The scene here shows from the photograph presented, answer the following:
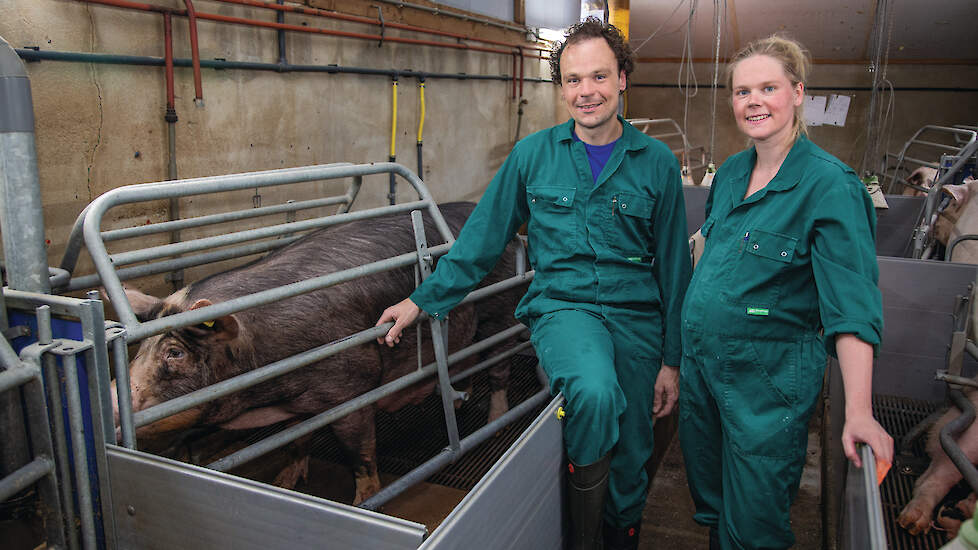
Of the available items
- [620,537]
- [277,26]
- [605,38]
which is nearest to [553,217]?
[605,38]

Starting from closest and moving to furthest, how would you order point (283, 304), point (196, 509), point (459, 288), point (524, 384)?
1. point (196, 509)
2. point (459, 288)
3. point (283, 304)
4. point (524, 384)

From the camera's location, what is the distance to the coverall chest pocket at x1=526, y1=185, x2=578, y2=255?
2203 mm

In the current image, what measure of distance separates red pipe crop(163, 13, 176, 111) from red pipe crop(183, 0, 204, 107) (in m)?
0.10

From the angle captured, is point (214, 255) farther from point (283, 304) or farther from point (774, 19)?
point (774, 19)

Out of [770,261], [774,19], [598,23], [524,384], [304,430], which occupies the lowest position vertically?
[524,384]

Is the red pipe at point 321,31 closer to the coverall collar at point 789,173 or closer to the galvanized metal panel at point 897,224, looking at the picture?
the coverall collar at point 789,173

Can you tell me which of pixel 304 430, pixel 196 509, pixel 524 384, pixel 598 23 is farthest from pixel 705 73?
pixel 196 509

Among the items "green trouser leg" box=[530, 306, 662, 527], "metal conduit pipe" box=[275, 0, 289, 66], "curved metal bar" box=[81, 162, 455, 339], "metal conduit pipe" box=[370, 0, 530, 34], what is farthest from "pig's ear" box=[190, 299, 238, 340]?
"metal conduit pipe" box=[370, 0, 530, 34]

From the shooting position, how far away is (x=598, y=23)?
2.27 m

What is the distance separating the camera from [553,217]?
223cm

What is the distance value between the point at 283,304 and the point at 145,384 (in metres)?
0.56

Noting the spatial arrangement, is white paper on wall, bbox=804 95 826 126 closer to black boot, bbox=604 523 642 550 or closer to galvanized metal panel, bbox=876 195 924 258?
galvanized metal panel, bbox=876 195 924 258

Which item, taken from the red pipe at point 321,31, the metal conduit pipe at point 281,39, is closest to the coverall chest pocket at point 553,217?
the red pipe at point 321,31

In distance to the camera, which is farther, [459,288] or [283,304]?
→ [283,304]
